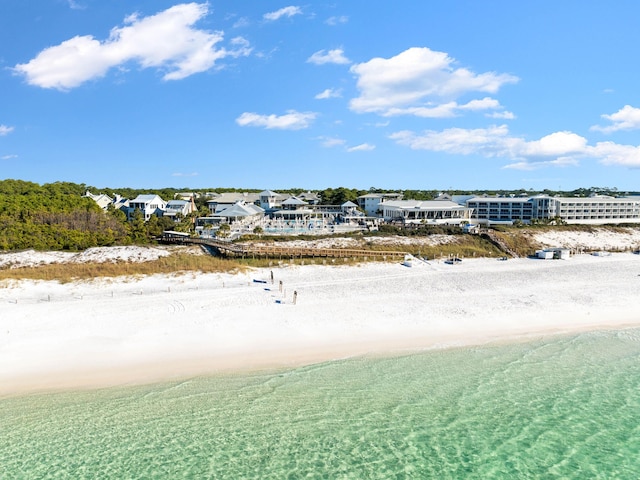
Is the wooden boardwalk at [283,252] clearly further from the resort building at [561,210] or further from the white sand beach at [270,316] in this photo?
the resort building at [561,210]

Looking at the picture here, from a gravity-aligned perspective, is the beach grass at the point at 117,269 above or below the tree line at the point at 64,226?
below

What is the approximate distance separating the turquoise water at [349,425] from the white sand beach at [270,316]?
5.29 feet

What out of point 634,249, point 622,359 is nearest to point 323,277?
point 622,359

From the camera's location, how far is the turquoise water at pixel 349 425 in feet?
34.8

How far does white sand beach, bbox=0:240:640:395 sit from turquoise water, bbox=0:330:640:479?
1.61 metres

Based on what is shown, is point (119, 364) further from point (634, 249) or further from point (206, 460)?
point (634, 249)

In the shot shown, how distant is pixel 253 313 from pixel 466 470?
12732 millimetres

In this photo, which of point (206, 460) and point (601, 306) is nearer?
point (206, 460)

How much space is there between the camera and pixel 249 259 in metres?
33.0

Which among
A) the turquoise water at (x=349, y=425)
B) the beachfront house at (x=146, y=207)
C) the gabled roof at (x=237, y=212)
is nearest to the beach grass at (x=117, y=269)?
the turquoise water at (x=349, y=425)

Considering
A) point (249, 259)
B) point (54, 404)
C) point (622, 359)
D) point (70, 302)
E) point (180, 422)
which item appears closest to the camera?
point (180, 422)

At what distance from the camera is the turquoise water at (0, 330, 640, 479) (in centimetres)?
1060

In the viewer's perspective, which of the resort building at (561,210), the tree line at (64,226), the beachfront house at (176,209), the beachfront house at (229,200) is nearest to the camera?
the tree line at (64,226)

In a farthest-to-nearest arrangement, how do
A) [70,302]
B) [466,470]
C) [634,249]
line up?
[634,249] → [70,302] → [466,470]
